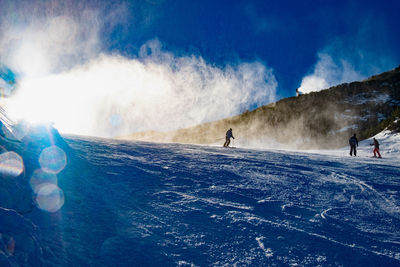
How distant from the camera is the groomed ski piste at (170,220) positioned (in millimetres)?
2436

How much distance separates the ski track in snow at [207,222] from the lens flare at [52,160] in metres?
0.16

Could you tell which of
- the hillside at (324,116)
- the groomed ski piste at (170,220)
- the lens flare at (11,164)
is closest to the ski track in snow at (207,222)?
the groomed ski piste at (170,220)

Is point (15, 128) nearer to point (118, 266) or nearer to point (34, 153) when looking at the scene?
point (34, 153)

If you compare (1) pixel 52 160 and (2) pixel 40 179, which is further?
(1) pixel 52 160

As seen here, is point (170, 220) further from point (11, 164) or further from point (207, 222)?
point (11, 164)

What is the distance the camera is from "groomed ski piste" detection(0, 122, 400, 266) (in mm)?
2436

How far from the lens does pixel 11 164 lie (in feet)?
10.6

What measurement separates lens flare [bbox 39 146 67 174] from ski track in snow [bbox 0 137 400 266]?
162 mm

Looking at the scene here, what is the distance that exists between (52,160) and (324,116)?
56751 millimetres

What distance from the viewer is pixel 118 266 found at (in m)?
2.30

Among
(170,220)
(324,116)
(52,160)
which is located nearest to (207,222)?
(170,220)

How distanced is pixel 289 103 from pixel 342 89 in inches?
472

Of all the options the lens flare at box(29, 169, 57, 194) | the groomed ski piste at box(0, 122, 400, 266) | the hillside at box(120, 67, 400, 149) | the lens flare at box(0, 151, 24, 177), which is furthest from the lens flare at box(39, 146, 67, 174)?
the hillside at box(120, 67, 400, 149)

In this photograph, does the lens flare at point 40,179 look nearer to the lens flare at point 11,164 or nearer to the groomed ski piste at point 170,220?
the groomed ski piste at point 170,220
